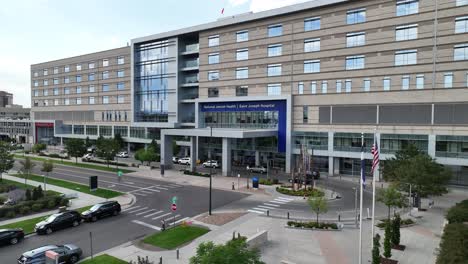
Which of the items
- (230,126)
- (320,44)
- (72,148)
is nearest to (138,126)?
(72,148)

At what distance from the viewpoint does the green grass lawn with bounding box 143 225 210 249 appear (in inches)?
907

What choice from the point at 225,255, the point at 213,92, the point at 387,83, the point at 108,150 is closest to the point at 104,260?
the point at 225,255

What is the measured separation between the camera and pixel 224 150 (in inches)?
1997

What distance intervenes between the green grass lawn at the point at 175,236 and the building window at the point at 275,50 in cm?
3739

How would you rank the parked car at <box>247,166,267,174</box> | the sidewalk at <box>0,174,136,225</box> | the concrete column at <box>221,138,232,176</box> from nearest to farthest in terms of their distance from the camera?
the sidewalk at <box>0,174,136,225</box> < the concrete column at <box>221,138,232,176</box> < the parked car at <box>247,166,267,174</box>

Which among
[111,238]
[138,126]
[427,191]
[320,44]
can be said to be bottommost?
[111,238]

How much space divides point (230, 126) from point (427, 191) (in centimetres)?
3674

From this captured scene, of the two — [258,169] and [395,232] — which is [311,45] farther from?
[395,232]

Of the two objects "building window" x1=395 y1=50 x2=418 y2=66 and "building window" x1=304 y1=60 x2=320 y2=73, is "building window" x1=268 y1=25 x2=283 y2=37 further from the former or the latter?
"building window" x1=395 y1=50 x2=418 y2=66

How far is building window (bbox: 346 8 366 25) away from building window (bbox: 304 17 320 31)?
15.3 feet

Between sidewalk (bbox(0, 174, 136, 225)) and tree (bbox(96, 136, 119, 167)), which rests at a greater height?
tree (bbox(96, 136, 119, 167))

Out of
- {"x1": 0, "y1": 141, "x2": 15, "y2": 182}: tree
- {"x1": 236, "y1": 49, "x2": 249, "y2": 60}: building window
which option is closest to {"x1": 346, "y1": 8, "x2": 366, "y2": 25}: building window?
{"x1": 236, "y1": 49, "x2": 249, "y2": 60}: building window

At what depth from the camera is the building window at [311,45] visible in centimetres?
5175

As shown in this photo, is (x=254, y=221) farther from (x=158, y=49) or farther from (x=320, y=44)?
(x=158, y=49)
